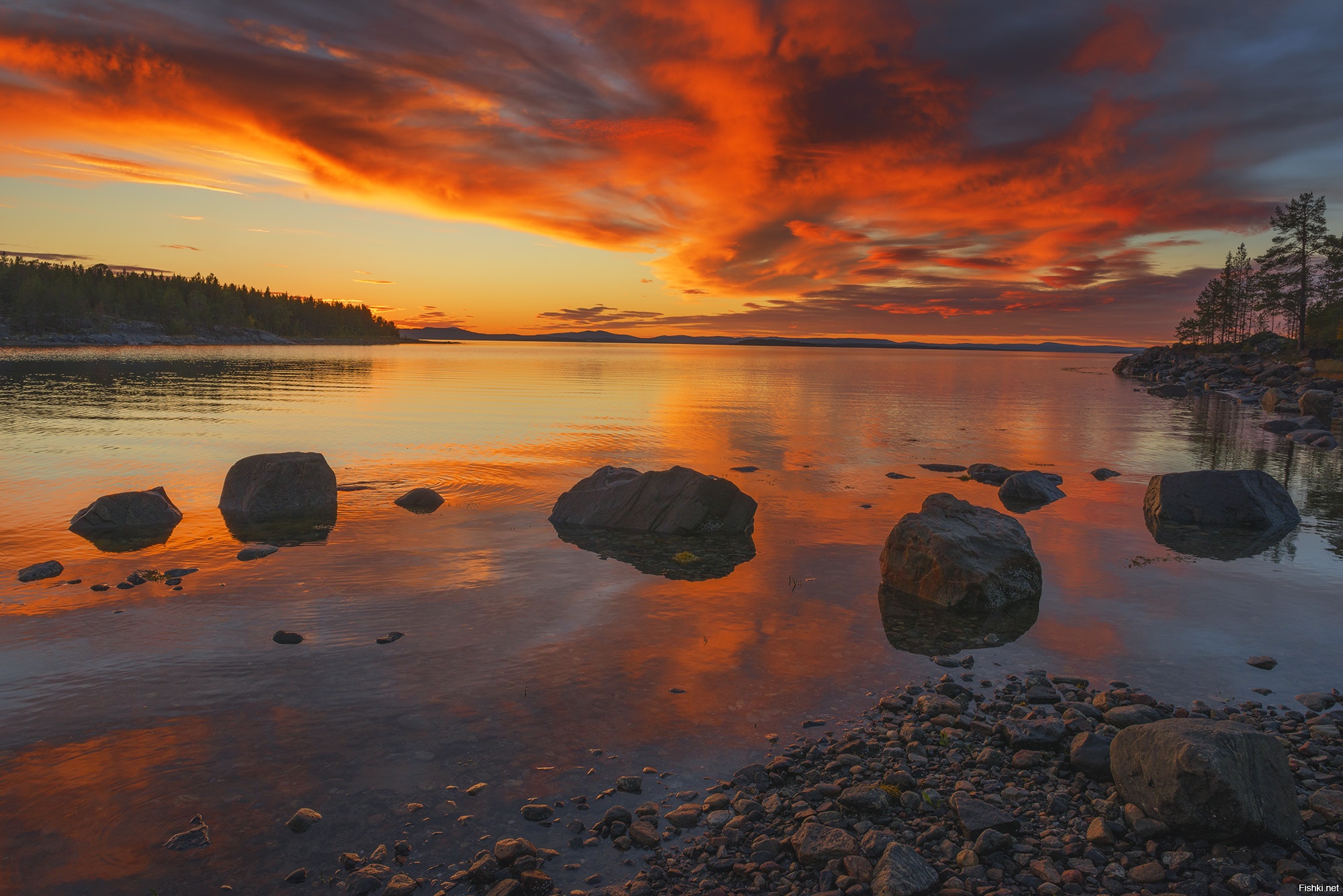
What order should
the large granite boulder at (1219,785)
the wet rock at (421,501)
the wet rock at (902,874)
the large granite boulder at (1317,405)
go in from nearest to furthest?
1. the wet rock at (902,874)
2. the large granite boulder at (1219,785)
3. the wet rock at (421,501)
4. the large granite boulder at (1317,405)

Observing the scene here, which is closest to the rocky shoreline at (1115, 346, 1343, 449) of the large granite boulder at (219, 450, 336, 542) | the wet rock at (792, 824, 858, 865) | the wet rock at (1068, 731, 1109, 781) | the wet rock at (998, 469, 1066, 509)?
the wet rock at (998, 469, 1066, 509)

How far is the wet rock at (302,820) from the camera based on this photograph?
6535mm

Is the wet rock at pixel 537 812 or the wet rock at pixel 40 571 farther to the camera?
the wet rock at pixel 40 571

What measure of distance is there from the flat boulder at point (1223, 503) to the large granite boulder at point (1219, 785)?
15111 mm

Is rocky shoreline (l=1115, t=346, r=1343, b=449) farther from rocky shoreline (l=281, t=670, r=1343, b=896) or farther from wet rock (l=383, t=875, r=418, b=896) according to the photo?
wet rock (l=383, t=875, r=418, b=896)

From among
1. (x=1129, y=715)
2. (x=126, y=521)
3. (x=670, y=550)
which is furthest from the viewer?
(x=126, y=521)

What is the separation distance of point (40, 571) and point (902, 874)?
1648 centimetres

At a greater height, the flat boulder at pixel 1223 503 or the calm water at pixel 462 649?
the flat boulder at pixel 1223 503

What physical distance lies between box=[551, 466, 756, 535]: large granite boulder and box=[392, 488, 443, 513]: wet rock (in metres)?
3.82

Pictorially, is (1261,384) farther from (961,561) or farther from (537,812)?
(537,812)

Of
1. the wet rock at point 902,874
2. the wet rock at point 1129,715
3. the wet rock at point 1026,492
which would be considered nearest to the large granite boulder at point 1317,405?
the wet rock at point 1026,492

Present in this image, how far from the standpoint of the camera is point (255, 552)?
50.6ft

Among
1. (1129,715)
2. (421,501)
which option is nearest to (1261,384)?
(1129,715)

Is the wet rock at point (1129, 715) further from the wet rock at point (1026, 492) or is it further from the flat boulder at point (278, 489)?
the flat boulder at point (278, 489)
